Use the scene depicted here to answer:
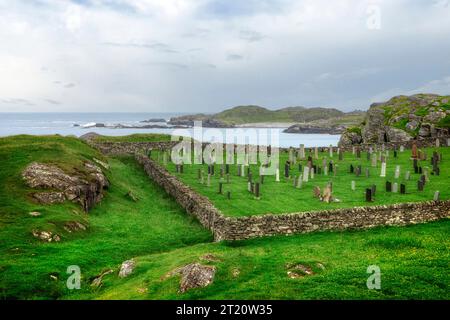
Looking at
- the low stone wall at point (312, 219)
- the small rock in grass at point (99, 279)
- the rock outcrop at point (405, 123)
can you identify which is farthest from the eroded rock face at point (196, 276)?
the rock outcrop at point (405, 123)

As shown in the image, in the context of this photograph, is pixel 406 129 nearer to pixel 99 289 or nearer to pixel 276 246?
pixel 276 246

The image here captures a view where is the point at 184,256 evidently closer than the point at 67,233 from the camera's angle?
Yes

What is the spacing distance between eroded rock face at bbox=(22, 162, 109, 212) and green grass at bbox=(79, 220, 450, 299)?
10334 millimetres

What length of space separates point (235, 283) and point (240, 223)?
293 inches

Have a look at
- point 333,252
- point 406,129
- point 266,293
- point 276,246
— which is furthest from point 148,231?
point 406,129

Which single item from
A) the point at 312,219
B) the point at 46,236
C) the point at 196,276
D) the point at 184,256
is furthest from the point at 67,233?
the point at 312,219

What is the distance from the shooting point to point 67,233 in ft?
78.9

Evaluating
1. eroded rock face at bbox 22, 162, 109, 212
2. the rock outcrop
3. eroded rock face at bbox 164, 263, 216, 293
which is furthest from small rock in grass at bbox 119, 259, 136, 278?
the rock outcrop

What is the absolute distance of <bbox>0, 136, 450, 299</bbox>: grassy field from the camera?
15.6m

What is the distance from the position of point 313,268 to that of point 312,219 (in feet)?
24.8

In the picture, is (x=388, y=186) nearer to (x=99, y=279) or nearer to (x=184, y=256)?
(x=184, y=256)

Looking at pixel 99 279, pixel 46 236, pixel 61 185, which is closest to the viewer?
pixel 99 279

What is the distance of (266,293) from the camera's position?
14.9m
